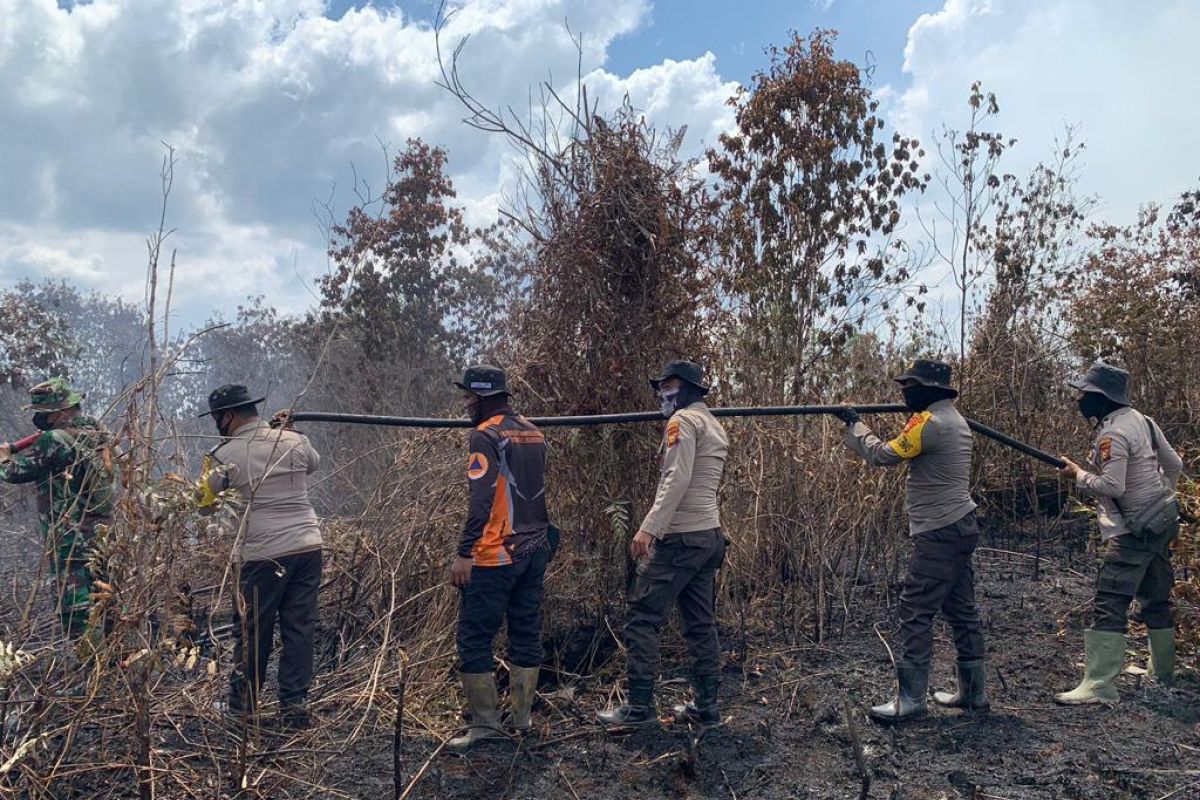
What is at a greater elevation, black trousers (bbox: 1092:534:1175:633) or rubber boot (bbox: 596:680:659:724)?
black trousers (bbox: 1092:534:1175:633)

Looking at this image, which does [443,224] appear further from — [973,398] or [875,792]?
[875,792]

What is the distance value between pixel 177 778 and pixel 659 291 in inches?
136

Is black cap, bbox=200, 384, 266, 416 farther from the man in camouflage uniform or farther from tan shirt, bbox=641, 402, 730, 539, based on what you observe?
tan shirt, bbox=641, 402, 730, 539

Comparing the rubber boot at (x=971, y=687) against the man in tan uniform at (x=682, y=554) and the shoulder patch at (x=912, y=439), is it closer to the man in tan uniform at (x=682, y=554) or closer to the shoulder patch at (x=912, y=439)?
the shoulder patch at (x=912, y=439)

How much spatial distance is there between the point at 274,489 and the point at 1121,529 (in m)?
4.57

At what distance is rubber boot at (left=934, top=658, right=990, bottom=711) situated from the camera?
15.1 feet

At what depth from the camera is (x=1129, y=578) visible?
4.72m

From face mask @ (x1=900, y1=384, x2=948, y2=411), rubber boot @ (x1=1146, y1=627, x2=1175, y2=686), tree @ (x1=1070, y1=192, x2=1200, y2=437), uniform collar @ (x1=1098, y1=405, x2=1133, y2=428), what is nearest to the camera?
face mask @ (x1=900, y1=384, x2=948, y2=411)

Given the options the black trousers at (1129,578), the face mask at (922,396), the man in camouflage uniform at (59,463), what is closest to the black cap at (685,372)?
the face mask at (922,396)

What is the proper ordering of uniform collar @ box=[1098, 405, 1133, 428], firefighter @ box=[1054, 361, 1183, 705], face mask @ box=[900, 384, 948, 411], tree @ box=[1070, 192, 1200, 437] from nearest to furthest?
face mask @ box=[900, 384, 948, 411], firefighter @ box=[1054, 361, 1183, 705], uniform collar @ box=[1098, 405, 1133, 428], tree @ box=[1070, 192, 1200, 437]

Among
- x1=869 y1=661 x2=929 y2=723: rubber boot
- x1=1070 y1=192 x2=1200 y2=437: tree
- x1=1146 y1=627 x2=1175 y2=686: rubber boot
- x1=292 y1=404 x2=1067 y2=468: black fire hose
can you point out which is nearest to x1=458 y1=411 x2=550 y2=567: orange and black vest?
x1=292 y1=404 x2=1067 y2=468: black fire hose

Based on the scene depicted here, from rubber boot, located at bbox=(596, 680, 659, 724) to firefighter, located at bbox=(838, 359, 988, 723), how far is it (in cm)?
119

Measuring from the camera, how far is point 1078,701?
4.76 meters

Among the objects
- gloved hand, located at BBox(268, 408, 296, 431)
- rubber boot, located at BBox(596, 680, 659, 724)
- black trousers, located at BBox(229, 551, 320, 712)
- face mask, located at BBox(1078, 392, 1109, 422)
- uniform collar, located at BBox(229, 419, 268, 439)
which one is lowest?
rubber boot, located at BBox(596, 680, 659, 724)
